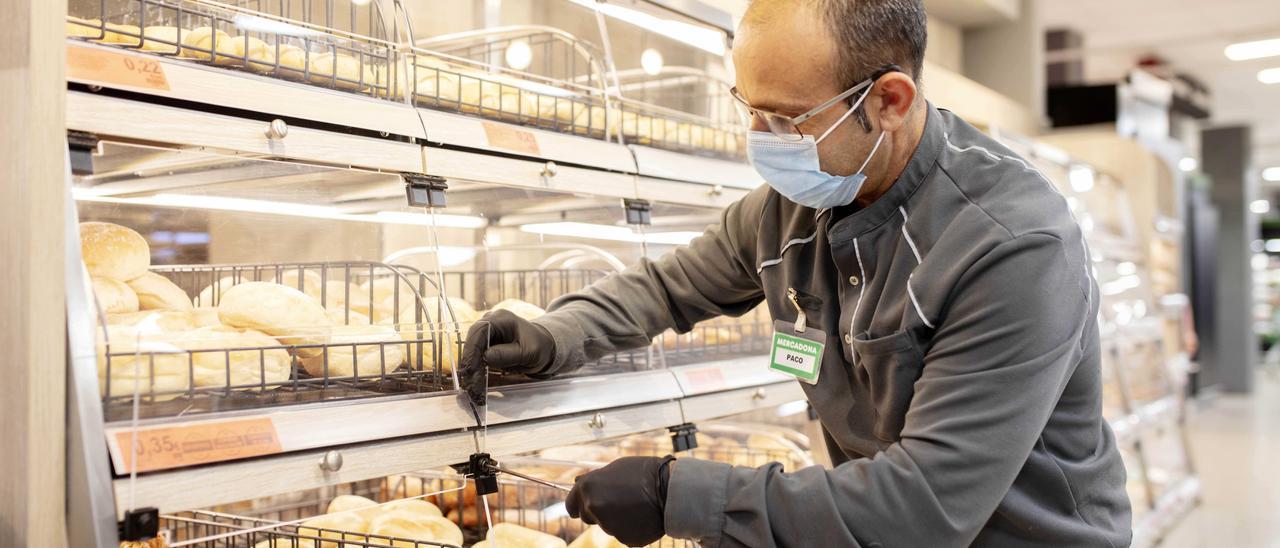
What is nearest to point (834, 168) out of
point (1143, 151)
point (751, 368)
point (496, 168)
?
point (496, 168)

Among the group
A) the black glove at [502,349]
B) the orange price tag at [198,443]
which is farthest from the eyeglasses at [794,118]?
the orange price tag at [198,443]

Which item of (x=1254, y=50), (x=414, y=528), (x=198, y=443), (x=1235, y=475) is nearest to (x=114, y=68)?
(x=198, y=443)

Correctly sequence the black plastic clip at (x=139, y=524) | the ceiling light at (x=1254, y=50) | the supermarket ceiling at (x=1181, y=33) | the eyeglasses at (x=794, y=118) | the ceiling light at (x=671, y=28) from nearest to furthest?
the black plastic clip at (x=139, y=524) < the eyeglasses at (x=794, y=118) < the ceiling light at (x=671, y=28) < the supermarket ceiling at (x=1181, y=33) < the ceiling light at (x=1254, y=50)

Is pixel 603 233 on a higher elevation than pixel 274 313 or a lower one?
higher

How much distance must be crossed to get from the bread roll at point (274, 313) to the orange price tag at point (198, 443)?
15 cm

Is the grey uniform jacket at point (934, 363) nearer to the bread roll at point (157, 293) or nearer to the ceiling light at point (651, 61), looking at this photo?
the bread roll at point (157, 293)

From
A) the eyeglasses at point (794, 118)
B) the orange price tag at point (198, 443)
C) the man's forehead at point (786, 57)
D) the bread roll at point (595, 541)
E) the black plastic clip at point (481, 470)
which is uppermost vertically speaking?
the man's forehead at point (786, 57)

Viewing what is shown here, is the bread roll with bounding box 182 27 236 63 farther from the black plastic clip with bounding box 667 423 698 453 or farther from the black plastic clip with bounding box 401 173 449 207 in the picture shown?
the black plastic clip with bounding box 667 423 698 453

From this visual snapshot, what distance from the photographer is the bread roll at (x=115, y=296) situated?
1.36m

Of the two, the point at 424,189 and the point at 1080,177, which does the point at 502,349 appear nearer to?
the point at 424,189

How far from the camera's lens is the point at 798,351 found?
172 centimetres

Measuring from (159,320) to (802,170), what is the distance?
986 millimetres

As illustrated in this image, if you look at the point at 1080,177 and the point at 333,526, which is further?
the point at 1080,177

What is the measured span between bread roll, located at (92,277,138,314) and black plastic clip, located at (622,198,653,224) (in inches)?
42.6
